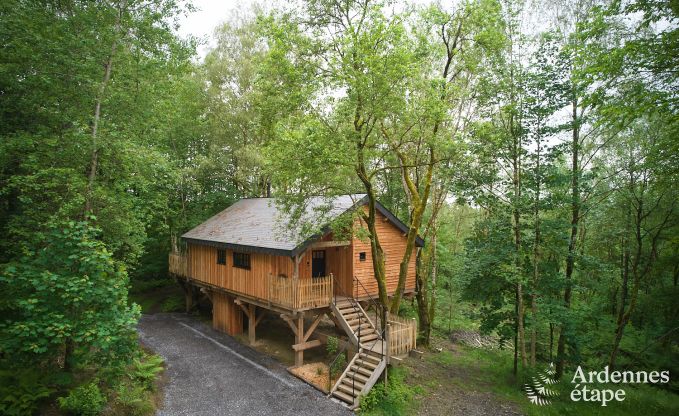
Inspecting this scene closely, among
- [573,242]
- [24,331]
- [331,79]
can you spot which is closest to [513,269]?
[573,242]

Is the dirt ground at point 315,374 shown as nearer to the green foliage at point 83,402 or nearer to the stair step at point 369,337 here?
the stair step at point 369,337

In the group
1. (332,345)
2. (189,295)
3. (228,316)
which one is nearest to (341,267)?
(332,345)

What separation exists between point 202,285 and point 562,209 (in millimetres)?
16440

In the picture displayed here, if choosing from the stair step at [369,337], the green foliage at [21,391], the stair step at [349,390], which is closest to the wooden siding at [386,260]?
the stair step at [369,337]

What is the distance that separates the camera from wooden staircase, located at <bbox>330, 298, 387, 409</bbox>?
10945 millimetres

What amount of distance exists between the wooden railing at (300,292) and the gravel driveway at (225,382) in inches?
99.9

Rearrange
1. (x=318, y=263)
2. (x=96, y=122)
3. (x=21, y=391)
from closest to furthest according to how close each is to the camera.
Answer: (x=21, y=391), (x=96, y=122), (x=318, y=263)

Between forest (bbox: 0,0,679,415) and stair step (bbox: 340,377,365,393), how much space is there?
2.90 metres

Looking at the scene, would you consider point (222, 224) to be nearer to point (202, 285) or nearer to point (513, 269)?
point (202, 285)

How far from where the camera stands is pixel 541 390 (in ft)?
37.7

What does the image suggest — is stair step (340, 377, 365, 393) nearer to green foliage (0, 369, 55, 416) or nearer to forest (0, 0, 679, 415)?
forest (0, 0, 679, 415)

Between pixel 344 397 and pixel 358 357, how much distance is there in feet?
4.62

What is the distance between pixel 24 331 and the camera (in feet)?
23.5

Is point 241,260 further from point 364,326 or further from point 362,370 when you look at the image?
point 362,370
